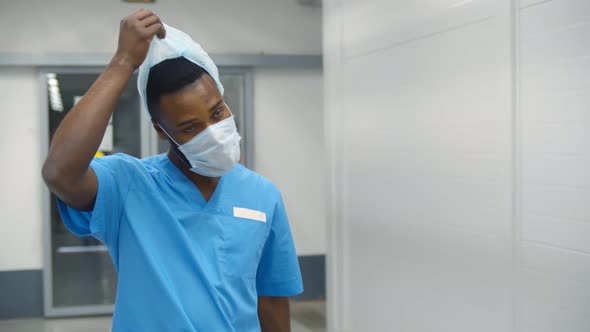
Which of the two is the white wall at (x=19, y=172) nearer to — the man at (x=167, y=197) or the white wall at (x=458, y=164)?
the white wall at (x=458, y=164)

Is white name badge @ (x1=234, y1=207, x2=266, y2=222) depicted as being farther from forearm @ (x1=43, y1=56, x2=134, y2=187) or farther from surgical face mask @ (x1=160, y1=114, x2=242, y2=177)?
forearm @ (x1=43, y1=56, x2=134, y2=187)

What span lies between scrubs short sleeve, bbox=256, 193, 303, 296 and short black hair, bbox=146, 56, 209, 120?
362mm

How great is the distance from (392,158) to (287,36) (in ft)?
9.01

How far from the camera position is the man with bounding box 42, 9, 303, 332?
3.31 feet

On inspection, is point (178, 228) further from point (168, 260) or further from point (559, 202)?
point (559, 202)

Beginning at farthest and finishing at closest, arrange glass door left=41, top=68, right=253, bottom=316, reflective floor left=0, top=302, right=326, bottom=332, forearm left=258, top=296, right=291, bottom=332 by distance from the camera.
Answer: glass door left=41, top=68, right=253, bottom=316, reflective floor left=0, top=302, right=326, bottom=332, forearm left=258, top=296, right=291, bottom=332

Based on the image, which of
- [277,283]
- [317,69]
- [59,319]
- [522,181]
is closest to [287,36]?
[317,69]

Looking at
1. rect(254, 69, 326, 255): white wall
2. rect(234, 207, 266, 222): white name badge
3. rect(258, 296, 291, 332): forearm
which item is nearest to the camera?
rect(234, 207, 266, 222): white name badge

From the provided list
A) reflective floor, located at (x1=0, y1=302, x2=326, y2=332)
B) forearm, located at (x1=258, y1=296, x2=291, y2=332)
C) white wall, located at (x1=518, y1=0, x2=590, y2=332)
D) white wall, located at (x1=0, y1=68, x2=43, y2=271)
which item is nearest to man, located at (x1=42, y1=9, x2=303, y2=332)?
forearm, located at (x1=258, y1=296, x2=291, y2=332)

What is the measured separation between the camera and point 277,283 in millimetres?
1333

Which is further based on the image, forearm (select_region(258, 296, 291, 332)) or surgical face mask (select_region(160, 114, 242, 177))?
forearm (select_region(258, 296, 291, 332))

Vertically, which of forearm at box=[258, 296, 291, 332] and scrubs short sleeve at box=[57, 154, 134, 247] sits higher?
scrubs short sleeve at box=[57, 154, 134, 247]

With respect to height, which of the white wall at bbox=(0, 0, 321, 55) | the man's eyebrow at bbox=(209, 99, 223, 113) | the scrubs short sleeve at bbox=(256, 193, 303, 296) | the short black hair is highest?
the white wall at bbox=(0, 0, 321, 55)

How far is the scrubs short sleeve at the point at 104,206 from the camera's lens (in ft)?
3.52
